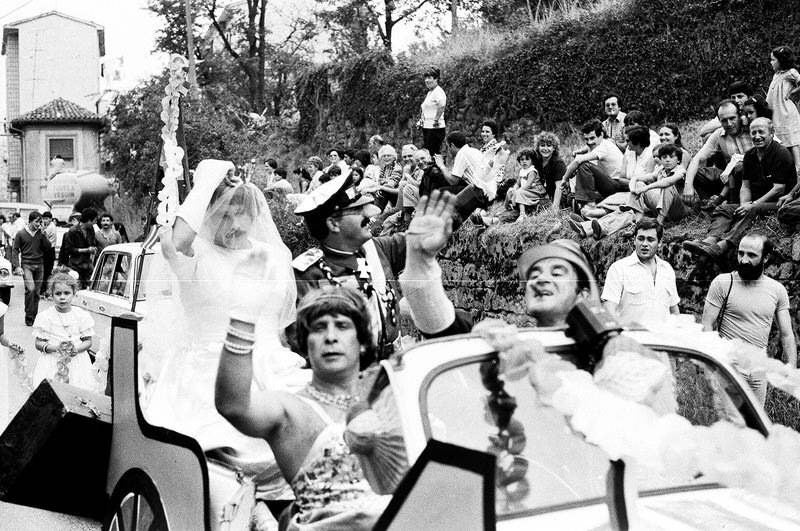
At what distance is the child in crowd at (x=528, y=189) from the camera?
40.7 feet

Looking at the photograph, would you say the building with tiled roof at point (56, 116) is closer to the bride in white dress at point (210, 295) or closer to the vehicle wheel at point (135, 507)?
the bride in white dress at point (210, 295)

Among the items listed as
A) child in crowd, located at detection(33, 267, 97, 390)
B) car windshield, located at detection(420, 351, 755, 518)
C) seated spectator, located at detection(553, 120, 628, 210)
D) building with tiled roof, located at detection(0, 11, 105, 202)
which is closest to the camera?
car windshield, located at detection(420, 351, 755, 518)

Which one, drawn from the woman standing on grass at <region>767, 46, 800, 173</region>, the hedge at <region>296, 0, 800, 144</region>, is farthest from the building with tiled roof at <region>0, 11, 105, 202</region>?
the woman standing on grass at <region>767, 46, 800, 173</region>

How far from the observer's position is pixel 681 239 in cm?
933

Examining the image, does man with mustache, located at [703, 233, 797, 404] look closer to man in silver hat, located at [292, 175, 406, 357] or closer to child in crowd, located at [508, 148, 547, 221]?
man in silver hat, located at [292, 175, 406, 357]

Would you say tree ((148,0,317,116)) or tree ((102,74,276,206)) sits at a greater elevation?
tree ((148,0,317,116))

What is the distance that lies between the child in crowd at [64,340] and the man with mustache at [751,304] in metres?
4.57

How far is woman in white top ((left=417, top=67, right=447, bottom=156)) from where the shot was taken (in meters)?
16.1

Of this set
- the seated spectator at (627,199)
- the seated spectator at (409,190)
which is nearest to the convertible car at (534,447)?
the seated spectator at (627,199)

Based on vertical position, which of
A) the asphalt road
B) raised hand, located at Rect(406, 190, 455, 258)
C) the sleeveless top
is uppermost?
raised hand, located at Rect(406, 190, 455, 258)

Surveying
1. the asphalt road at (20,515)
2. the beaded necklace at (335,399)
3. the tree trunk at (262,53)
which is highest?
the tree trunk at (262,53)

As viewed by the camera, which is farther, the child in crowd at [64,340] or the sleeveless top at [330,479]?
the child in crowd at [64,340]

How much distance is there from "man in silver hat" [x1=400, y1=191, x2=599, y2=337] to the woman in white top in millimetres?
11786

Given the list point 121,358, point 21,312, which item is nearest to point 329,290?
Result: point 121,358
